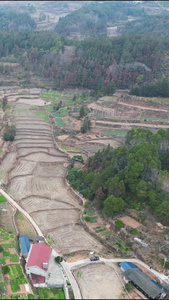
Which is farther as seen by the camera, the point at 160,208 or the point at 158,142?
the point at 158,142

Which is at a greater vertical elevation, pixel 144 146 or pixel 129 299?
pixel 144 146

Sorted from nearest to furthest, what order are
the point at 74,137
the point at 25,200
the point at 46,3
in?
the point at 25,200
the point at 74,137
the point at 46,3

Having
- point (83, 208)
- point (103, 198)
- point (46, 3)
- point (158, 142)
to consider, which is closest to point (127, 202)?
point (103, 198)

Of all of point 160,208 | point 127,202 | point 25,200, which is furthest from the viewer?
point 25,200

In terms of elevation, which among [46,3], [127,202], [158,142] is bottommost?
[127,202]

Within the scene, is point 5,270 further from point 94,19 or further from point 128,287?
point 94,19

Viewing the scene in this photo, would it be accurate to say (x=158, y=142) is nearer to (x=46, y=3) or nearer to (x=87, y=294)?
(x=87, y=294)
